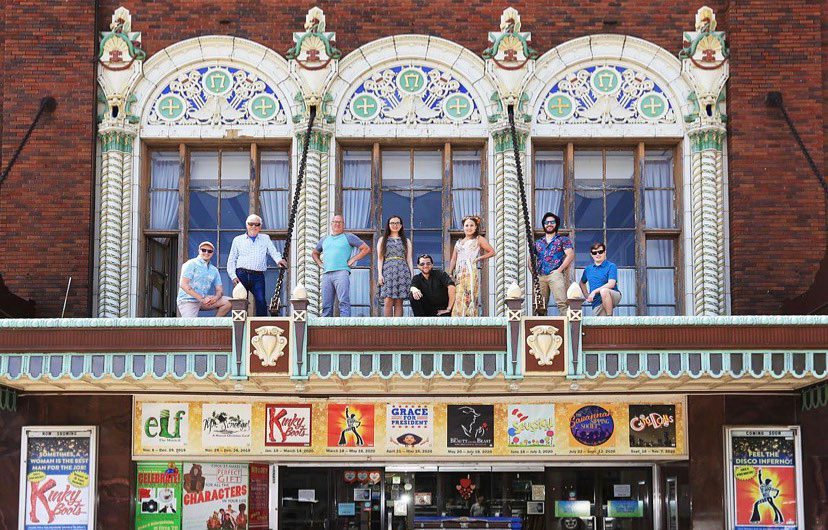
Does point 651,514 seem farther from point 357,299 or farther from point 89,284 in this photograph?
point 89,284

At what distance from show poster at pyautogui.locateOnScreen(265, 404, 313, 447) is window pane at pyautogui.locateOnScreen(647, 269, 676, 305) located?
16.0 ft

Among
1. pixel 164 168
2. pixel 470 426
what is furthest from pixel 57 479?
pixel 470 426

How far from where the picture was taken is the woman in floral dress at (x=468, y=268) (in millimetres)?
17484

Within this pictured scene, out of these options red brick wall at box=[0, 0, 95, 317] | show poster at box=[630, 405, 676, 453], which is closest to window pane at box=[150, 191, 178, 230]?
red brick wall at box=[0, 0, 95, 317]

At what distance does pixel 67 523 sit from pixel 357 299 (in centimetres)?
475

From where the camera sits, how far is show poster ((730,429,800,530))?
59.4ft

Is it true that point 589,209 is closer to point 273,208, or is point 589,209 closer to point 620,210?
point 620,210

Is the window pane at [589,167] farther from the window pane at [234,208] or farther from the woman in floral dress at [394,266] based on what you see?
the window pane at [234,208]

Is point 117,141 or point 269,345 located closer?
point 269,345

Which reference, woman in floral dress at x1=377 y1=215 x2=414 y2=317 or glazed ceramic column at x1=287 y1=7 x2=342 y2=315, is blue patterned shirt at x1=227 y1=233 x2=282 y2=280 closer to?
glazed ceramic column at x1=287 y1=7 x2=342 y2=315

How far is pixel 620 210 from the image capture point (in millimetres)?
19625

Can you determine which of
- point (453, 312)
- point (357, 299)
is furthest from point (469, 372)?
point (357, 299)

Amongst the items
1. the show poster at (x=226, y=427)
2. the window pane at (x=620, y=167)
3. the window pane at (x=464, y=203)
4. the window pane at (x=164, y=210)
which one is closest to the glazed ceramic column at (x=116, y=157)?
the window pane at (x=164, y=210)

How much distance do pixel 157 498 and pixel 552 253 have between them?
6.00m
